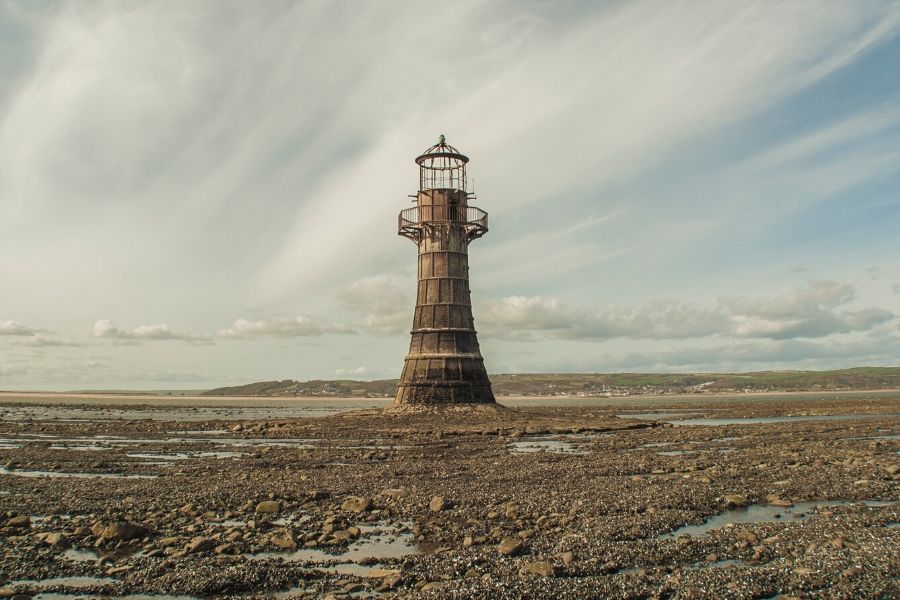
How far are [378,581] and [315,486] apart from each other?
27.6 feet

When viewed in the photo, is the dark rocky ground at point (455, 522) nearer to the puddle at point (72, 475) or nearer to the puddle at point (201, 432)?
the puddle at point (72, 475)

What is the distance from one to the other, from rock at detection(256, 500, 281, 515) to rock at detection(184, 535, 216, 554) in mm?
2817

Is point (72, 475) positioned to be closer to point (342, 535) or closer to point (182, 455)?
point (182, 455)

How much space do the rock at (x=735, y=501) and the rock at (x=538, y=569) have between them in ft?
22.3

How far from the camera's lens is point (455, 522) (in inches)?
550

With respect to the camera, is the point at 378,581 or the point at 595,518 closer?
the point at 378,581

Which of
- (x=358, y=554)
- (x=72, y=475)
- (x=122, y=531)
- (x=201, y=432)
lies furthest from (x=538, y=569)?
(x=201, y=432)

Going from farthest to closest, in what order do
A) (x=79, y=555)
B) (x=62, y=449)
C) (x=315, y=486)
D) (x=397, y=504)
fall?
(x=62, y=449) → (x=315, y=486) → (x=397, y=504) → (x=79, y=555)

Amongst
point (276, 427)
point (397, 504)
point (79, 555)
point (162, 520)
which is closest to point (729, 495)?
point (397, 504)

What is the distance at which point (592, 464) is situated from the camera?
22.0 metres

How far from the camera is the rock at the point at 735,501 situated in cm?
1549

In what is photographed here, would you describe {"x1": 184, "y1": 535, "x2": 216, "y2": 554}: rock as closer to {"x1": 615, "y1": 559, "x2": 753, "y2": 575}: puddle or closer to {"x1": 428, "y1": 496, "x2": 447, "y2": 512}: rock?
{"x1": 428, "y1": 496, "x2": 447, "y2": 512}: rock

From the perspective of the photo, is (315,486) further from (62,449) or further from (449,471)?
(62,449)

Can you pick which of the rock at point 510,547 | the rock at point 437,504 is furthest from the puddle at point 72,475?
the rock at point 510,547
